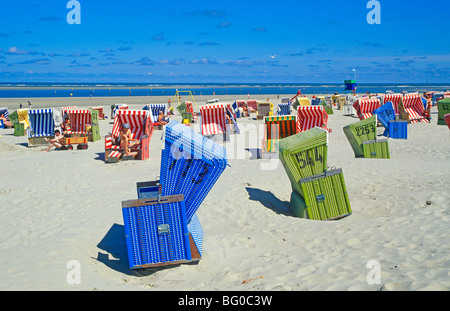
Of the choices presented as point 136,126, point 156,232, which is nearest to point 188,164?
point 156,232

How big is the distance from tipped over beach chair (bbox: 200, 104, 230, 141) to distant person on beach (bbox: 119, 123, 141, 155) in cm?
452

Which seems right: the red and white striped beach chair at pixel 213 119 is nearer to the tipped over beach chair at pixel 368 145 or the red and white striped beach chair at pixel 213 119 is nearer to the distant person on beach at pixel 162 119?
the distant person on beach at pixel 162 119

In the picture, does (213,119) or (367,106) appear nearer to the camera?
(213,119)

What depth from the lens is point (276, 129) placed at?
43.8ft

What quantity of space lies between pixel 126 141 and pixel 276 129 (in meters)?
4.52

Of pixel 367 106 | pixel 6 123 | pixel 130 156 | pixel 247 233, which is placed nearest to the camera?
pixel 247 233

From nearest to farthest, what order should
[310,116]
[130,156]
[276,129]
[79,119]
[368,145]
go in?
[368,145] < [130,156] < [276,129] < [310,116] < [79,119]

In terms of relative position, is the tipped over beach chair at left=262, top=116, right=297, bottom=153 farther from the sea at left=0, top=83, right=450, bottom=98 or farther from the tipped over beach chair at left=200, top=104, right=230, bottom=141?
the sea at left=0, top=83, right=450, bottom=98

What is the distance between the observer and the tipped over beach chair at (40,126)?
1680cm

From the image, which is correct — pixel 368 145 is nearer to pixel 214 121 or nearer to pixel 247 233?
pixel 247 233

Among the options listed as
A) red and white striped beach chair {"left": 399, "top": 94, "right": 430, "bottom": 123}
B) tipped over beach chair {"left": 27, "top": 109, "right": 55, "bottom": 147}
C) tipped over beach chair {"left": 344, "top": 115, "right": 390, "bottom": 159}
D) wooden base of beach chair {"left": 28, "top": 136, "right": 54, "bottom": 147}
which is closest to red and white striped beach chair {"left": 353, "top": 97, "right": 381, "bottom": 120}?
red and white striped beach chair {"left": 399, "top": 94, "right": 430, "bottom": 123}

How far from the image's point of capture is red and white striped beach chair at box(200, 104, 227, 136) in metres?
17.2

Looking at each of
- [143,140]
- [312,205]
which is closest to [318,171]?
[312,205]

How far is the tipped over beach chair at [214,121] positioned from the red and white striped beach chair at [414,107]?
1064 cm
